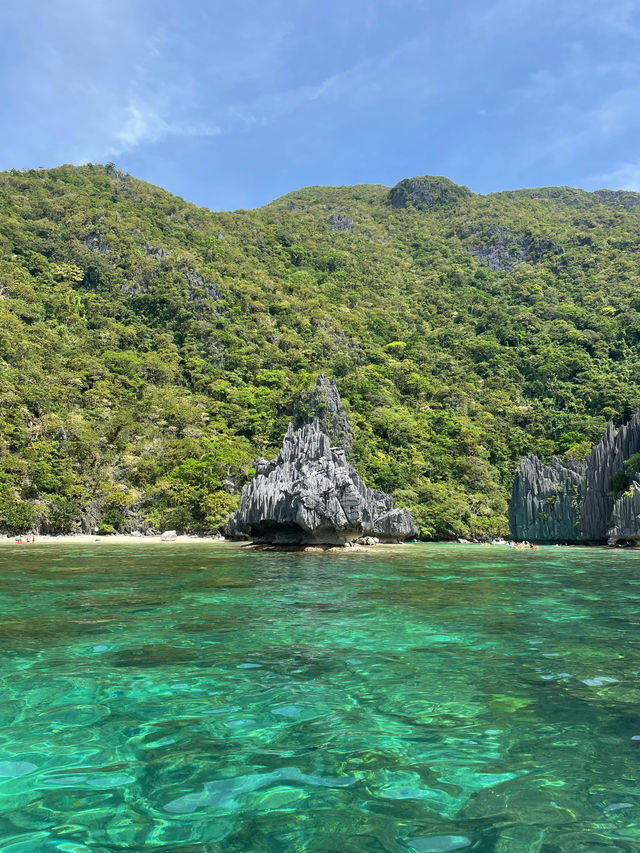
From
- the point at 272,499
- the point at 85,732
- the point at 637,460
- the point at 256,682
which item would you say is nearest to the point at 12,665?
the point at 85,732

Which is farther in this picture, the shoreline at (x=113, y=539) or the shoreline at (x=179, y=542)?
the shoreline at (x=113, y=539)

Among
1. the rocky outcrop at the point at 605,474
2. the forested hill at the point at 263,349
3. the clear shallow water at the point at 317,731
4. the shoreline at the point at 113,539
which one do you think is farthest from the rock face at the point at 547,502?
the clear shallow water at the point at 317,731

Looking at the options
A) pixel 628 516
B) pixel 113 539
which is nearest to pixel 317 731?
pixel 628 516

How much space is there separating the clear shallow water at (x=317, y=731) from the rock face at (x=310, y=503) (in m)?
26.7

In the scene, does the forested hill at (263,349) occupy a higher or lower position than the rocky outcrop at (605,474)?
higher

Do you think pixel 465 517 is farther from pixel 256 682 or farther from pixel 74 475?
pixel 256 682

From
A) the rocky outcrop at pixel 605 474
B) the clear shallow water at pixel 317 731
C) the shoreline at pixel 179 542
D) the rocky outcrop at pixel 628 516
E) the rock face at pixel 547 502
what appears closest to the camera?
the clear shallow water at pixel 317 731

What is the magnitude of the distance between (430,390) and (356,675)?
3914 inches

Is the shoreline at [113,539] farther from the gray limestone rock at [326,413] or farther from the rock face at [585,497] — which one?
the rock face at [585,497]

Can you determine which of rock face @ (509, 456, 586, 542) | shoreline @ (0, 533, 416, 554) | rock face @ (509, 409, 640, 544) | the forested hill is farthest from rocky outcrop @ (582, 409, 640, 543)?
shoreline @ (0, 533, 416, 554)

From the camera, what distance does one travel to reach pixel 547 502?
66.1 m

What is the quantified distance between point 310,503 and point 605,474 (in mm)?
34946

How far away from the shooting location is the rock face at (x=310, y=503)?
40.9 m

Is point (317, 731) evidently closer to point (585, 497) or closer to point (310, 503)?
point (310, 503)
